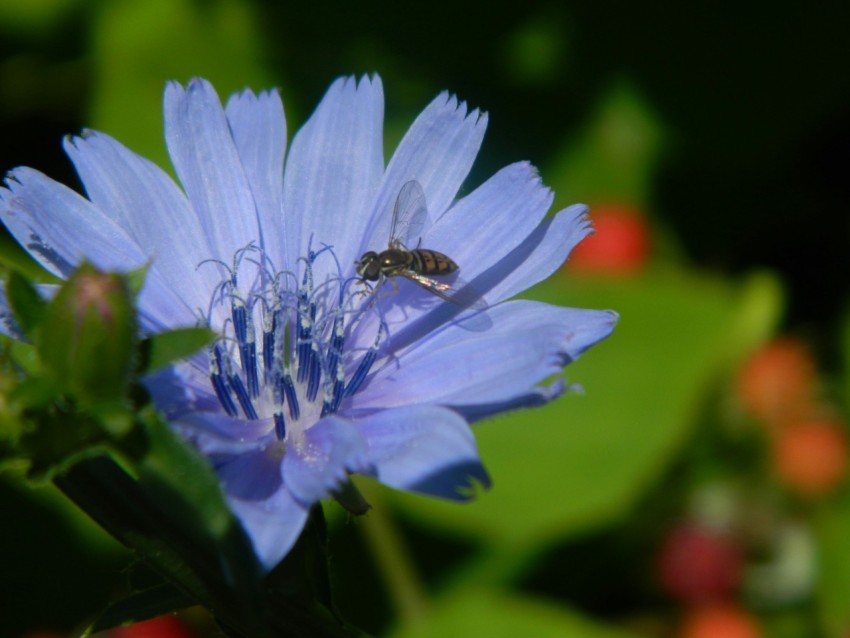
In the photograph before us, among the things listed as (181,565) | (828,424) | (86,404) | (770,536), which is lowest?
(770,536)

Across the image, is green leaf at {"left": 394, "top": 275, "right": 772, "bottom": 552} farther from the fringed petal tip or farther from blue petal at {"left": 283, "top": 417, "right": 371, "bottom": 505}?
the fringed petal tip

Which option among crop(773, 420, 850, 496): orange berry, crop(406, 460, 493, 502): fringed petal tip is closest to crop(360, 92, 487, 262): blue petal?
crop(406, 460, 493, 502): fringed petal tip

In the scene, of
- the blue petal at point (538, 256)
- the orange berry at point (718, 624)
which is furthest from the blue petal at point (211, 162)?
the orange berry at point (718, 624)

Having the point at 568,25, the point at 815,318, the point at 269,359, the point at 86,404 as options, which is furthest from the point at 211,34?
the point at 86,404

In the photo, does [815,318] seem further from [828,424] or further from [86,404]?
[86,404]

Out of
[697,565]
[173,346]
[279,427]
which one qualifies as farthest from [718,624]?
[173,346]
